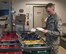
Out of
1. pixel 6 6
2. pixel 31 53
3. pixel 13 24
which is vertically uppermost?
pixel 6 6

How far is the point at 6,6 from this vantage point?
4719 millimetres

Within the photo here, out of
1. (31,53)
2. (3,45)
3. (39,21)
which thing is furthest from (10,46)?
(39,21)

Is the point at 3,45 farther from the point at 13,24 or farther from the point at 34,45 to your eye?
the point at 13,24

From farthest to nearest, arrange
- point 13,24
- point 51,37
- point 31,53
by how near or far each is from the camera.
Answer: point 13,24 → point 51,37 → point 31,53

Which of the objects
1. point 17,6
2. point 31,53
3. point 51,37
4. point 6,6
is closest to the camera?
point 31,53

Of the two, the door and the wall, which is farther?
the door

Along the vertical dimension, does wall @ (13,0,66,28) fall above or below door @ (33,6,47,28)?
above

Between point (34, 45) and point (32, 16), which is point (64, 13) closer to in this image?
point (32, 16)

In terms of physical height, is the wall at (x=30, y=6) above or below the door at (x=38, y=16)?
above

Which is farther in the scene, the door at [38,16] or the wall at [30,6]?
the door at [38,16]

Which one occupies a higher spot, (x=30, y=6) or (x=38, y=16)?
(x=30, y=6)

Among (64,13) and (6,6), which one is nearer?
(6,6)

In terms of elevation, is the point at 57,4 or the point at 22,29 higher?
the point at 57,4

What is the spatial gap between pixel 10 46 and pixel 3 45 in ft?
0.43
